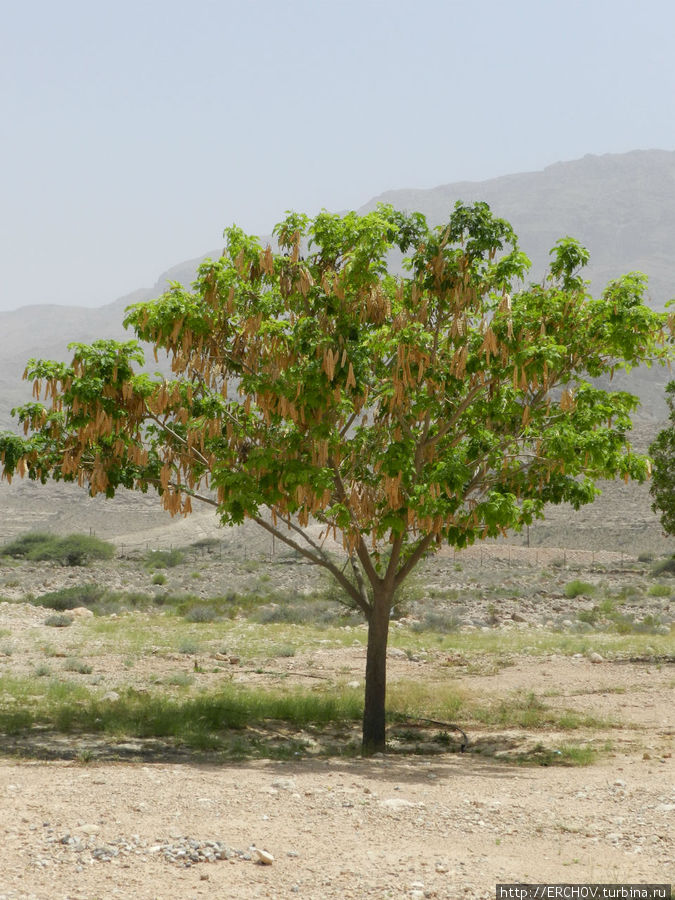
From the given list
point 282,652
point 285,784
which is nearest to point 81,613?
point 282,652

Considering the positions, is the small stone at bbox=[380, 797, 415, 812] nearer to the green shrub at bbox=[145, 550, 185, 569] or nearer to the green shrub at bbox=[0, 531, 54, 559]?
the green shrub at bbox=[145, 550, 185, 569]

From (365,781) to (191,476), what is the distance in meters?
4.57

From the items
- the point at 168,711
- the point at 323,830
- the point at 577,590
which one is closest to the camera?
the point at 323,830

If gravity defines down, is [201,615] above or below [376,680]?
below

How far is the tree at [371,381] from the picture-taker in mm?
10164

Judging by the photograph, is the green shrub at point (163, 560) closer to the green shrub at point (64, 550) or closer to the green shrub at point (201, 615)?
the green shrub at point (64, 550)

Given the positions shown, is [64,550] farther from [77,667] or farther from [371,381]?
[371,381]

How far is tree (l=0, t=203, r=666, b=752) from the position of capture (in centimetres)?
1016

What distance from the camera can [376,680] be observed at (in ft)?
40.0

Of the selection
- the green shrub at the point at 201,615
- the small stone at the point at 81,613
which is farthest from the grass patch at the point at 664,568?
the small stone at the point at 81,613

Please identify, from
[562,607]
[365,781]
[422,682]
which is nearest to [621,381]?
[562,607]

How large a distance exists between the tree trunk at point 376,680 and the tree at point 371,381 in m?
0.04

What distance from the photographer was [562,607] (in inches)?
1251

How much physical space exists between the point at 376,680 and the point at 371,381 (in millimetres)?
3993
